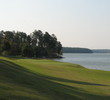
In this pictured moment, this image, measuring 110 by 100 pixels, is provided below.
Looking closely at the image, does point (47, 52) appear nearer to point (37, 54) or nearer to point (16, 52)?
point (37, 54)

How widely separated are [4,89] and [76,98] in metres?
4.95

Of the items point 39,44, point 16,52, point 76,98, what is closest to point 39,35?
point 39,44

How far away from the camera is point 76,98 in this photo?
14273mm

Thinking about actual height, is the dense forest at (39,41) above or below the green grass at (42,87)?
above

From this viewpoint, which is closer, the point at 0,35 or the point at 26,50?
the point at 26,50

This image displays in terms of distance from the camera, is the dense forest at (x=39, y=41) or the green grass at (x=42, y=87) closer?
the green grass at (x=42, y=87)

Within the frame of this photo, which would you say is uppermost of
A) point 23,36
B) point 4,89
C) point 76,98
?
point 23,36

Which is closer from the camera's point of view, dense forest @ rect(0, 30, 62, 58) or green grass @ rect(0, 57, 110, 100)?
green grass @ rect(0, 57, 110, 100)

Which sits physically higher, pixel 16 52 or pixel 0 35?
pixel 0 35

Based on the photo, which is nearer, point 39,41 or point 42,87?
point 42,87

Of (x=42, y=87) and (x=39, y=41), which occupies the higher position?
(x=39, y=41)

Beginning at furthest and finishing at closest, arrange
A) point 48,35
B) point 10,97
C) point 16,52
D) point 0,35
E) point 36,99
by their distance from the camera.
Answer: point 48,35, point 0,35, point 16,52, point 36,99, point 10,97

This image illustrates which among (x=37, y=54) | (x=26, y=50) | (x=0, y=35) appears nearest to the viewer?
(x=26, y=50)

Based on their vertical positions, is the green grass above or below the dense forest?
below
